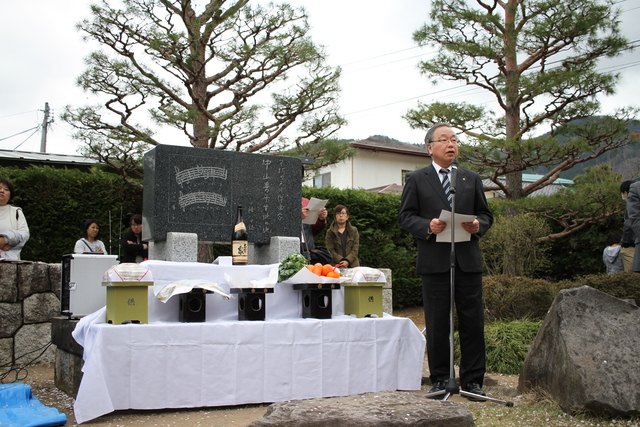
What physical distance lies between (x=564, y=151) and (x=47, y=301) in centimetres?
846

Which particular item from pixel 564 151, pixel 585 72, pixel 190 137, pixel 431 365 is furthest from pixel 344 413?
pixel 585 72

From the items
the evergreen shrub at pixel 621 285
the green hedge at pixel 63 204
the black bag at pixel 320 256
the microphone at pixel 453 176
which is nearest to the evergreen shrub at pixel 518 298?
the evergreen shrub at pixel 621 285

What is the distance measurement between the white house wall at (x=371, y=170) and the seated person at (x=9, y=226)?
21.1m

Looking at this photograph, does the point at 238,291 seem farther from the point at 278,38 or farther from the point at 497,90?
the point at 497,90

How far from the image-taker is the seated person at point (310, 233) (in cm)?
646

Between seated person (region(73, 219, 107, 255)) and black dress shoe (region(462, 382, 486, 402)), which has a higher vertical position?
seated person (region(73, 219, 107, 255))

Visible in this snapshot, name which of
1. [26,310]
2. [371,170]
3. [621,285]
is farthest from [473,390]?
[371,170]

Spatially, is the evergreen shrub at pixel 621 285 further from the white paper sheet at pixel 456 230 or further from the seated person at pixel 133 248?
the seated person at pixel 133 248

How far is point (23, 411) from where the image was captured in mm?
3680

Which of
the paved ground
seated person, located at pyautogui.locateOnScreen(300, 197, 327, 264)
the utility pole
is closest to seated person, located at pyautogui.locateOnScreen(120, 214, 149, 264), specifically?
seated person, located at pyautogui.locateOnScreen(300, 197, 327, 264)

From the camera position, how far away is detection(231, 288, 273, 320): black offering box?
4.02m

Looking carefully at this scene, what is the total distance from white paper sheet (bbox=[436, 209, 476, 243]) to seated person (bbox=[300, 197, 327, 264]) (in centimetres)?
273

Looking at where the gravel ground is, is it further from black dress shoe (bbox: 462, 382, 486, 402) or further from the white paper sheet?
the white paper sheet

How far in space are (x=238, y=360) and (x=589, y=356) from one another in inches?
82.8
